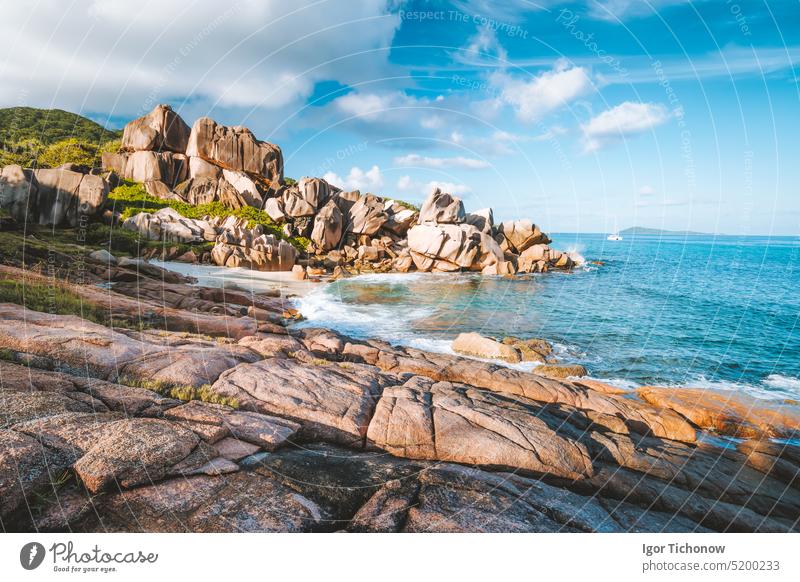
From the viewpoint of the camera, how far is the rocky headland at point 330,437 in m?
4.39

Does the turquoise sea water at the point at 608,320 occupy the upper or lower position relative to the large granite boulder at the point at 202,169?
lower

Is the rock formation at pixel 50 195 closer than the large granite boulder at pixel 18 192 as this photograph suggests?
No

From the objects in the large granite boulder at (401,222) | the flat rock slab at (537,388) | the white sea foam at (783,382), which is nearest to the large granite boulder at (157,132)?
the large granite boulder at (401,222)

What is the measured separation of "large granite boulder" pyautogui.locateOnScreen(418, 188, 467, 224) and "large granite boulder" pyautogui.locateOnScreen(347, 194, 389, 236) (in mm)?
5792

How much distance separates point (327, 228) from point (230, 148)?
2025 centimetres

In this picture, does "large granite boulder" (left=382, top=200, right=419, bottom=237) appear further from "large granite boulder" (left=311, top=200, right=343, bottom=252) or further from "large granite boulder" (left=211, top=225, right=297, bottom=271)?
"large granite boulder" (left=211, top=225, right=297, bottom=271)

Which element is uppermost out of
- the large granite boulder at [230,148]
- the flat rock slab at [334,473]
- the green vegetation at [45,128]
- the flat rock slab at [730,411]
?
the green vegetation at [45,128]

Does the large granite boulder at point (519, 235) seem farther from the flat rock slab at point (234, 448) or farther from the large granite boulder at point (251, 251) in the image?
the flat rock slab at point (234, 448)

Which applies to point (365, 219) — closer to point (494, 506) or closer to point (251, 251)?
point (251, 251)

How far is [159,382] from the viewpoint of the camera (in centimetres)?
722

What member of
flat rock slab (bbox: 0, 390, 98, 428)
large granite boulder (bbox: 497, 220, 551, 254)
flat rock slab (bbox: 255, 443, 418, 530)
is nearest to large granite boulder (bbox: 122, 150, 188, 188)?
large granite boulder (bbox: 497, 220, 551, 254)
